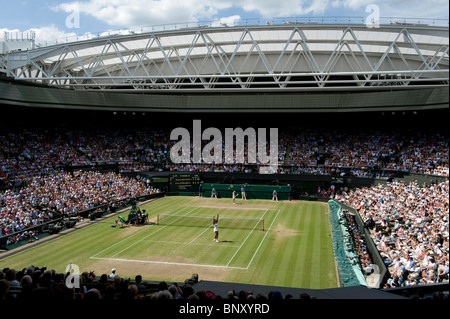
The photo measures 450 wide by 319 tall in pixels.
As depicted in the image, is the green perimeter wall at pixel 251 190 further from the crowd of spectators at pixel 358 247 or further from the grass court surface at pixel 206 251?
the crowd of spectators at pixel 358 247

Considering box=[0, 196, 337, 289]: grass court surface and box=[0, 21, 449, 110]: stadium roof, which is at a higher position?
box=[0, 21, 449, 110]: stadium roof

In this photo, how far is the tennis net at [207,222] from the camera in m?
27.5

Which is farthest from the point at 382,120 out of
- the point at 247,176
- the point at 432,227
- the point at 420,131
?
the point at 432,227

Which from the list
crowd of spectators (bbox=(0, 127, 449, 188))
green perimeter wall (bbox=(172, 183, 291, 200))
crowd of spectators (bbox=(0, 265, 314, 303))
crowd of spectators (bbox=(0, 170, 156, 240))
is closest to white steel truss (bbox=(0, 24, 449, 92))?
crowd of spectators (bbox=(0, 127, 449, 188))

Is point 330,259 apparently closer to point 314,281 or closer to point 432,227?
point 314,281

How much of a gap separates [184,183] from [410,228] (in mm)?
26622

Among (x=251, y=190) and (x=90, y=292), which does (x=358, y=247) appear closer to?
(x=90, y=292)

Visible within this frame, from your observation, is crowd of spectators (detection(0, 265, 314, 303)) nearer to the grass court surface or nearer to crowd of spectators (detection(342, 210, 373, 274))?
the grass court surface

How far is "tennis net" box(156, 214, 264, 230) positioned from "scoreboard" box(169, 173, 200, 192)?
11.9 m

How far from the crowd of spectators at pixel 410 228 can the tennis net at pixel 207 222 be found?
25.9 ft

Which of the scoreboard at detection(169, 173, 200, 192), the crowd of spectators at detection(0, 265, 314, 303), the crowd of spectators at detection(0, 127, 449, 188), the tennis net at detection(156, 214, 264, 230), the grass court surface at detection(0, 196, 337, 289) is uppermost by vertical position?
the crowd of spectators at detection(0, 127, 449, 188)

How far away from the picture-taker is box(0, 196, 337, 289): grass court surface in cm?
1783

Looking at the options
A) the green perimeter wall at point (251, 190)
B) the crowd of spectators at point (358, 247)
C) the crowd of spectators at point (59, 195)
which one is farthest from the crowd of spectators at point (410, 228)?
the crowd of spectators at point (59, 195)
